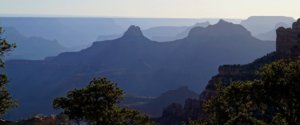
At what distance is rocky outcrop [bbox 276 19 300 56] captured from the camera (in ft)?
439

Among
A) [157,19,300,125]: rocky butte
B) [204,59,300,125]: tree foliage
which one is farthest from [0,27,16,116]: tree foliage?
[157,19,300,125]: rocky butte

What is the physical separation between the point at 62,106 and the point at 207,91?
295 ft

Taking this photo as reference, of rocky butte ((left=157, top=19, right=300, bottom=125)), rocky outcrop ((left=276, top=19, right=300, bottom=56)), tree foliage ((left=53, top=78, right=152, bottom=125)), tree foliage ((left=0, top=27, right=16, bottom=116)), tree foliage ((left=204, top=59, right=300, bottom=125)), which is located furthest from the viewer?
rocky outcrop ((left=276, top=19, right=300, bottom=56))

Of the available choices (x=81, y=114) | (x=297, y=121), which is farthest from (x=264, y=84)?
(x=81, y=114)

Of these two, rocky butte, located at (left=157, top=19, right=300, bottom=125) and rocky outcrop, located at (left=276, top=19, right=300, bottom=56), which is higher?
rocky outcrop, located at (left=276, top=19, right=300, bottom=56)

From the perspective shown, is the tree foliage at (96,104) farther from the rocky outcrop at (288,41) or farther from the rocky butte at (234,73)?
the rocky outcrop at (288,41)

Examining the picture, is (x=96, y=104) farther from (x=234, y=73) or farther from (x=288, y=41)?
(x=288, y=41)

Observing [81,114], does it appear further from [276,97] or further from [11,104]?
[276,97]

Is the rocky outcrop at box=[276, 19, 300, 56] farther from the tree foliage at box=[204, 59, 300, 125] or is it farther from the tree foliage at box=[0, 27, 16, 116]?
the tree foliage at box=[0, 27, 16, 116]

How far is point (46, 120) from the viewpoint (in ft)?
199

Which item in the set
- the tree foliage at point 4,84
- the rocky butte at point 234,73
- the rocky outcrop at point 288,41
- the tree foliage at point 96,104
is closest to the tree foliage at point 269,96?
the tree foliage at point 96,104

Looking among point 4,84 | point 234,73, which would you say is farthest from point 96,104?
point 234,73

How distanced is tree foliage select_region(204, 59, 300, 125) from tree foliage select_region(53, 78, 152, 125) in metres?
10.8

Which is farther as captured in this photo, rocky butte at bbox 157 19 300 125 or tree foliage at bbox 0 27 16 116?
rocky butte at bbox 157 19 300 125
